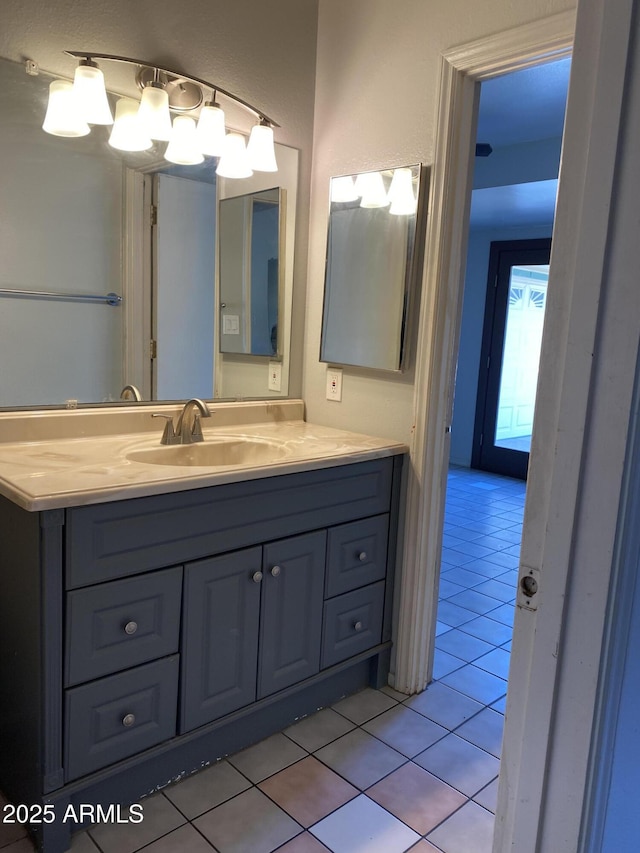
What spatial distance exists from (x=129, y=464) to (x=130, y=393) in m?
0.45

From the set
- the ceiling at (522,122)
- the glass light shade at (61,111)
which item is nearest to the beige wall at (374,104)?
the ceiling at (522,122)

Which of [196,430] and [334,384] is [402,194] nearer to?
[334,384]

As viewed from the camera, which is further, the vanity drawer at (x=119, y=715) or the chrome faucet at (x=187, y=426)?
the chrome faucet at (x=187, y=426)

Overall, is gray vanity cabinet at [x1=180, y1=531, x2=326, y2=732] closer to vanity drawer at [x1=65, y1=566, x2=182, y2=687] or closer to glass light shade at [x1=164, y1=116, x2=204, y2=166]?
vanity drawer at [x1=65, y1=566, x2=182, y2=687]

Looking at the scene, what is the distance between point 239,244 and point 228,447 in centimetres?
72

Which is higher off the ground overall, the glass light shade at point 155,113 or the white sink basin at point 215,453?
the glass light shade at point 155,113

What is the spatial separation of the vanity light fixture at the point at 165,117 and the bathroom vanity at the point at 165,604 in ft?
2.88

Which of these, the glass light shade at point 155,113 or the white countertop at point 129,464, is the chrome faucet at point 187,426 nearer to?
the white countertop at point 129,464

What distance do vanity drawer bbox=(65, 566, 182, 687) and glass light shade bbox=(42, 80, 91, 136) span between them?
1.22 metres

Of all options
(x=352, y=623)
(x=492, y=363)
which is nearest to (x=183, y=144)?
(x=352, y=623)

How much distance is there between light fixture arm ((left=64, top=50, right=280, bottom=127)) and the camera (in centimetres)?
181

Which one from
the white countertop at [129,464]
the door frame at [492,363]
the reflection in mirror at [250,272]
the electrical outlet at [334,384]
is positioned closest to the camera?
the white countertop at [129,464]

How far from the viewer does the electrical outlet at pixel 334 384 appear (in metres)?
2.38

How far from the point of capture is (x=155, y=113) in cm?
195
